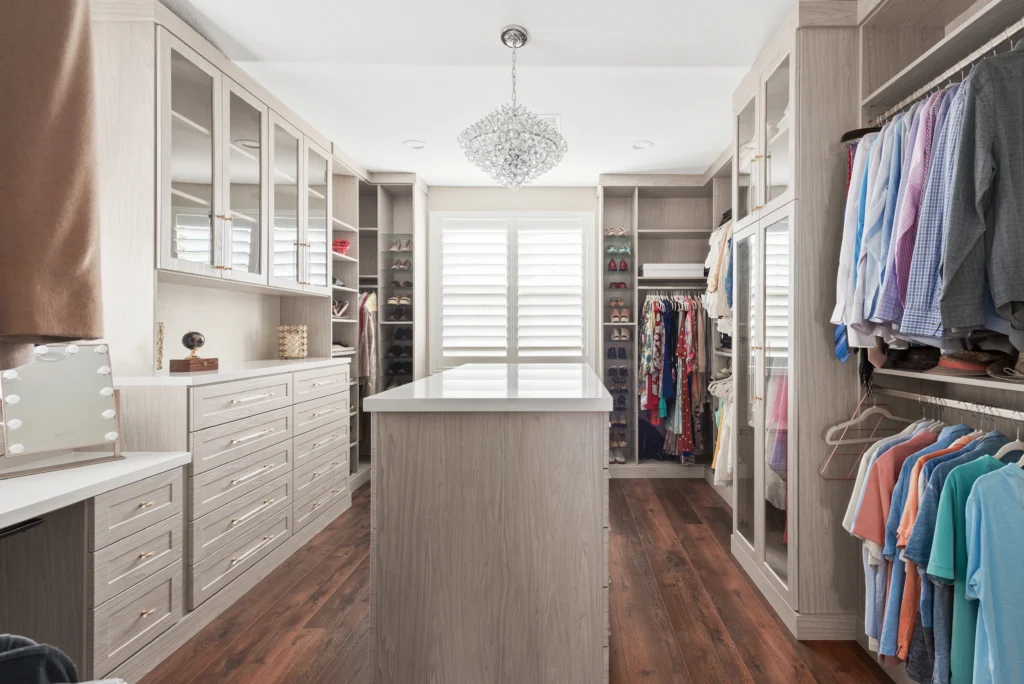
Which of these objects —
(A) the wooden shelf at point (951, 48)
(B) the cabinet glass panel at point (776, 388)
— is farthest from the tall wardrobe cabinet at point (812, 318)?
(A) the wooden shelf at point (951, 48)

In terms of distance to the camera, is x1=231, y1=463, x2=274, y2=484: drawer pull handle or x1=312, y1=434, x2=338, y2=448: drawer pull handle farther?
x1=312, y1=434, x2=338, y2=448: drawer pull handle

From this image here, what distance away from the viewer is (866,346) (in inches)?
Result: 72.7

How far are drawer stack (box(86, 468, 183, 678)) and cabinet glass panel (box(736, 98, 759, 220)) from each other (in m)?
2.85

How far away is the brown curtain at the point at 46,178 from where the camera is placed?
0.59 m

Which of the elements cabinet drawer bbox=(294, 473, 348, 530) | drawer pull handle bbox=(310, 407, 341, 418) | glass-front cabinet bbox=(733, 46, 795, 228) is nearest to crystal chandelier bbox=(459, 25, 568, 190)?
glass-front cabinet bbox=(733, 46, 795, 228)

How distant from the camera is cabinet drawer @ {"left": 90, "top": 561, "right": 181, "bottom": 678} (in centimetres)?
167

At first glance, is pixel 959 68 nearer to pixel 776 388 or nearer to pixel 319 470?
pixel 776 388

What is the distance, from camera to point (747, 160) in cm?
275

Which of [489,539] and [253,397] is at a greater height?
[253,397]

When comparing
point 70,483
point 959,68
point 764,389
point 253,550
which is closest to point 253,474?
point 253,550

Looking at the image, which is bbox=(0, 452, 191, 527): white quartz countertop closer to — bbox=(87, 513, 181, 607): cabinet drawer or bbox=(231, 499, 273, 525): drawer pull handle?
bbox=(87, 513, 181, 607): cabinet drawer

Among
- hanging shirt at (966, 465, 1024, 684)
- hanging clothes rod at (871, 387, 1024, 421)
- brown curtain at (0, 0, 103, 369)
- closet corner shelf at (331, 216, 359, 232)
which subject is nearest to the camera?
brown curtain at (0, 0, 103, 369)

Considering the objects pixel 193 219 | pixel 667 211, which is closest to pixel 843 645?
pixel 193 219

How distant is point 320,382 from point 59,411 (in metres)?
1.54
